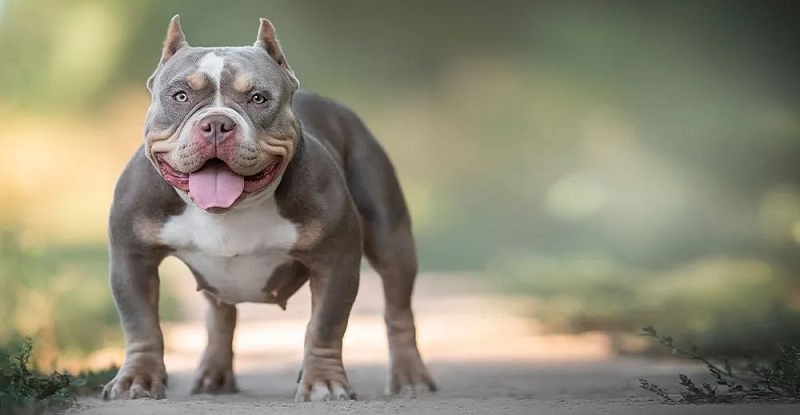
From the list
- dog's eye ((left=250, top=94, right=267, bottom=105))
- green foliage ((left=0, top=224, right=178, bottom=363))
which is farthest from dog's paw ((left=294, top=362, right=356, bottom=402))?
green foliage ((left=0, top=224, right=178, bottom=363))

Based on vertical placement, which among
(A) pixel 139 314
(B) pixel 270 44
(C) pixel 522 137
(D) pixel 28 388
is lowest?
(D) pixel 28 388

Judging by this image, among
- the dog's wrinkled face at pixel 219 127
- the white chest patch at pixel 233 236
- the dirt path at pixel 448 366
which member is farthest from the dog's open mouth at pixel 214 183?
the dirt path at pixel 448 366

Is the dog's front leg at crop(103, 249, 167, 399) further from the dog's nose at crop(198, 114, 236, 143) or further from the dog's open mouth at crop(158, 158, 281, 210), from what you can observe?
the dog's nose at crop(198, 114, 236, 143)

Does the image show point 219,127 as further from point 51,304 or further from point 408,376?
point 51,304

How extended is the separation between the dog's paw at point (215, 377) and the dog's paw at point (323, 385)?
1.06 m

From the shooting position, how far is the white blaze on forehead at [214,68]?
4574mm

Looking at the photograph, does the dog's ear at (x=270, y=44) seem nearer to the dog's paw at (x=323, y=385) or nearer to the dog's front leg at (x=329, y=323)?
the dog's front leg at (x=329, y=323)

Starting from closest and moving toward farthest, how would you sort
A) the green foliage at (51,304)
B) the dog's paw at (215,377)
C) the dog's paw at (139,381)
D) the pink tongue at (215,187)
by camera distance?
the pink tongue at (215,187) < the dog's paw at (139,381) < the dog's paw at (215,377) < the green foliage at (51,304)

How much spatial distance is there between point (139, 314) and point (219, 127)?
0.97 meters

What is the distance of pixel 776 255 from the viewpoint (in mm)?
11141

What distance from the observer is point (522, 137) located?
1576cm

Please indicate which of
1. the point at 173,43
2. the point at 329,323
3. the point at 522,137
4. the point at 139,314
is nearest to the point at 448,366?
the point at 329,323

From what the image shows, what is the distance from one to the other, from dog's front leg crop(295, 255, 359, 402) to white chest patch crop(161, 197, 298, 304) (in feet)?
0.61

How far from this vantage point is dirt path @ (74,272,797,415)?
4.48m
